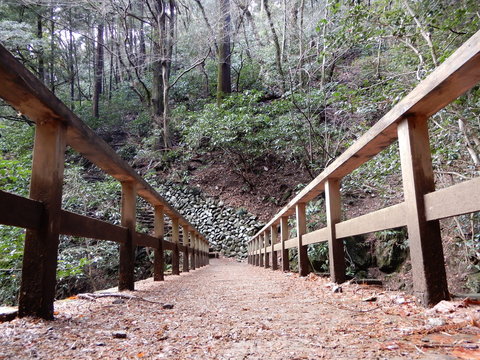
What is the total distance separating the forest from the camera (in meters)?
4.55

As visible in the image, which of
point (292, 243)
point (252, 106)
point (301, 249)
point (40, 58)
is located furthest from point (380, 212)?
point (40, 58)

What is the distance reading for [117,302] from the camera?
7.01 feet

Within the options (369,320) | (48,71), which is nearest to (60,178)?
(369,320)

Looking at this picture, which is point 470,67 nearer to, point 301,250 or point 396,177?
point 301,250

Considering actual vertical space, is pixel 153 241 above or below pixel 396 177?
below

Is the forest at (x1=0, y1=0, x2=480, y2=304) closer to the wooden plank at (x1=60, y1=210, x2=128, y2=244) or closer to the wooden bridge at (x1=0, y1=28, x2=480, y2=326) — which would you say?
the wooden bridge at (x1=0, y1=28, x2=480, y2=326)

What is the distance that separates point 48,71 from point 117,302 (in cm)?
1950

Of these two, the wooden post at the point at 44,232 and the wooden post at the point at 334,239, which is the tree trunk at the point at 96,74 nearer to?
the wooden post at the point at 334,239

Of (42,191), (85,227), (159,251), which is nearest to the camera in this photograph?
(42,191)

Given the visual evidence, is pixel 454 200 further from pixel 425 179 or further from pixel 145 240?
pixel 145 240

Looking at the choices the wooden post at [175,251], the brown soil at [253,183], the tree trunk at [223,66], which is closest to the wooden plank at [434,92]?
the wooden post at [175,251]

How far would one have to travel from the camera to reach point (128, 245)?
2.77 meters

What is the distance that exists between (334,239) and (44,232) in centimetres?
205

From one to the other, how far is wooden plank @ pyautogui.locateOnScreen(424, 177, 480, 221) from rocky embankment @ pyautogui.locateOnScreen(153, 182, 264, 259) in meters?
12.2
